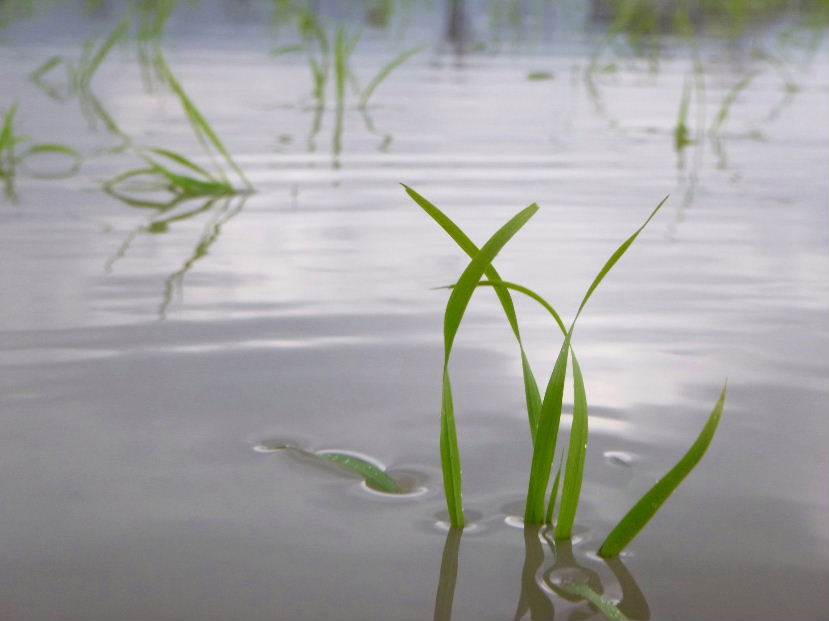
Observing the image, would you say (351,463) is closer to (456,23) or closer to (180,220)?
(180,220)

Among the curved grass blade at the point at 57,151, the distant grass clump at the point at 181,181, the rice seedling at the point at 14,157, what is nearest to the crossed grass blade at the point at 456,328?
the distant grass clump at the point at 181,181

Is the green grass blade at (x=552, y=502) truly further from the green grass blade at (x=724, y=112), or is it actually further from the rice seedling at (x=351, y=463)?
the green grass blade at (x=724, y=112)

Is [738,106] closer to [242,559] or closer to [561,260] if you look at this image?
[561,260]

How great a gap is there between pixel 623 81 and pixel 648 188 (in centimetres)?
278

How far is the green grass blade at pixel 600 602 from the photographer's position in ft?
2.12

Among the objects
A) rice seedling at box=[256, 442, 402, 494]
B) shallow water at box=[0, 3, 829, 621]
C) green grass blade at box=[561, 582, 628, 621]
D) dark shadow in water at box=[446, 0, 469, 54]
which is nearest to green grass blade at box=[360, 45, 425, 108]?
shallow water at box=[0, 3, 829, 621]

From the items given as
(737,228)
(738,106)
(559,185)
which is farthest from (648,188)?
(738,106)

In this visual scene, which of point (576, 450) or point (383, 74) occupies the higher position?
point (383, 74)

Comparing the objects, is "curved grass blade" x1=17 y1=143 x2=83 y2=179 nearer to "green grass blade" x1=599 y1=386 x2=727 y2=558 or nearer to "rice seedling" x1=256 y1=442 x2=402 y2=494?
"rice seedling" x1=256 y1=442 x2=402 y2=494

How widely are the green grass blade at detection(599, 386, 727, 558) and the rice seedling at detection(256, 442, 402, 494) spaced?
0.60 ft

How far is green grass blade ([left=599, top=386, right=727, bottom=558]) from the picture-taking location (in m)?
0.65

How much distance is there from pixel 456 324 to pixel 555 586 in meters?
0.19

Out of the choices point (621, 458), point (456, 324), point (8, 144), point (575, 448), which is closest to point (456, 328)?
point (456, 324)

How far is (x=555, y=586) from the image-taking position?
709mm
